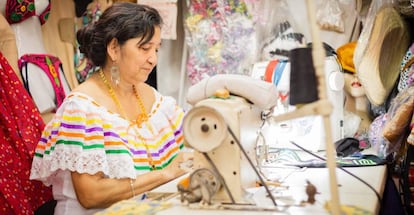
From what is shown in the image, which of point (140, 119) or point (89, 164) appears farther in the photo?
point (140, 119)

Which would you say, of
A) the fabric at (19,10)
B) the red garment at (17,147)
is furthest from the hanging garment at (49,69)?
the red garment at (17,147)

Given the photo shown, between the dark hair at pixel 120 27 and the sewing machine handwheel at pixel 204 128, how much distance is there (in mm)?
733

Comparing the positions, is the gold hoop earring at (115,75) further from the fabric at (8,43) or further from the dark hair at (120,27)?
the fabric at (8,43)

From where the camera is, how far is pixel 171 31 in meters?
2.75

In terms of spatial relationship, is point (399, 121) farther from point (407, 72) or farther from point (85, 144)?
point (85, 144)

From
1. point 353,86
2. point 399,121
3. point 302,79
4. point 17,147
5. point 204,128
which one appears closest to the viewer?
point 302,79

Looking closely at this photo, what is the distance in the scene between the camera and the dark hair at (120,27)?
6.06ft

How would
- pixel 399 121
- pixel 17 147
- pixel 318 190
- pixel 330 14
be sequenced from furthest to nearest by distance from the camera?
1. pixel 330 14
2. pixel 17 147
3. pixel 399 121
4. pixel 318 190

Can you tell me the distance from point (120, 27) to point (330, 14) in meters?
1.20

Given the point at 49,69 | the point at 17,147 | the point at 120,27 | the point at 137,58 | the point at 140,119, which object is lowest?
the point at 17,147

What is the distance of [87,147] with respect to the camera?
1.68 meters

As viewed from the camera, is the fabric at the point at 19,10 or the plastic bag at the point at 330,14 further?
the plastic bag at the point at 330,14

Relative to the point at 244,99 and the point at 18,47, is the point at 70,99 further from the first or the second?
the point at 18,47

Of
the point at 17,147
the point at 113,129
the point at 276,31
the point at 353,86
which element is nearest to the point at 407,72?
the point at 353,86
